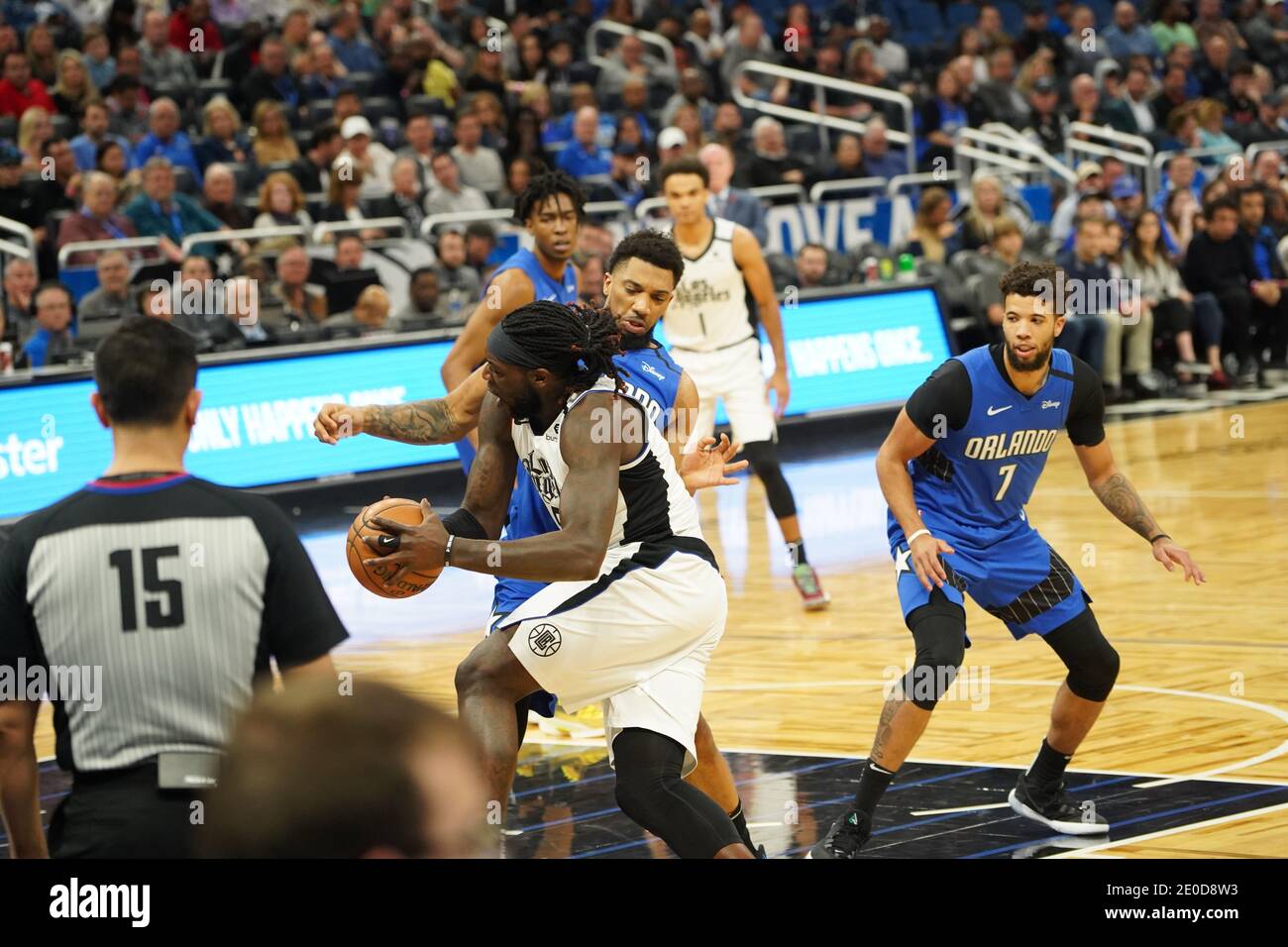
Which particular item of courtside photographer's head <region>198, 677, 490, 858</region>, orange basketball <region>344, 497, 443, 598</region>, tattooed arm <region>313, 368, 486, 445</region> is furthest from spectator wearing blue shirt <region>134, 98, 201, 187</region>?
courtside photographer's head <region>198, 677, 490, 858</region>

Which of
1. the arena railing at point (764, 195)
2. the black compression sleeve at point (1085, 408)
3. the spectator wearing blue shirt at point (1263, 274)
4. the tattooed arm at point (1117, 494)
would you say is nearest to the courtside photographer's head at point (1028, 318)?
the black compression sleeve at point (1085, 408)

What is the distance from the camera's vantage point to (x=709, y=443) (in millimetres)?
5477

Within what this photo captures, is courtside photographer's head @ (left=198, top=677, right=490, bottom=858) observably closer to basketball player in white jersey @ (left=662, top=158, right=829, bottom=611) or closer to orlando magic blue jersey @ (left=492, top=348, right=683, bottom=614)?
orlando magic blue jersey @ (left=492, top=348, right=683, bottom=614)

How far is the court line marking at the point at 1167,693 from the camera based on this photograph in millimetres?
6539

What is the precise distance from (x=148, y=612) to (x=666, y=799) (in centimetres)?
170

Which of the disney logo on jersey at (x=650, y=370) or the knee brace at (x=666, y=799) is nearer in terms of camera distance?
the knee brace at (x=666, y=799)

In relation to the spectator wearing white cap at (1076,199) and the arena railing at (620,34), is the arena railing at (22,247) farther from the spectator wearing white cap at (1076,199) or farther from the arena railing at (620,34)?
the spectator wearing white cap at (1076,199)

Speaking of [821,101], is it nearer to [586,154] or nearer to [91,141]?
[586,154]

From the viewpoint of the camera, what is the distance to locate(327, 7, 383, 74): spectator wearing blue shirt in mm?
18062

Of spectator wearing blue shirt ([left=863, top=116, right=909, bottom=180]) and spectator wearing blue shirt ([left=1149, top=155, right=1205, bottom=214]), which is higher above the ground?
spectator wearing blue shirt ([left=863, top=116, right=909, bottom=180])

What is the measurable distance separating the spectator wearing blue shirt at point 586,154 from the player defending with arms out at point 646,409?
11322mm

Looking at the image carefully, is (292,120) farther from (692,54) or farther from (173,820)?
(173,820)

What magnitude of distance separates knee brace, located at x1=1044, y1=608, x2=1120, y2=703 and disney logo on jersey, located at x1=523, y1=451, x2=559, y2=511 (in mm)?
1835

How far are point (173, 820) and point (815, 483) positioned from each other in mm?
10647
